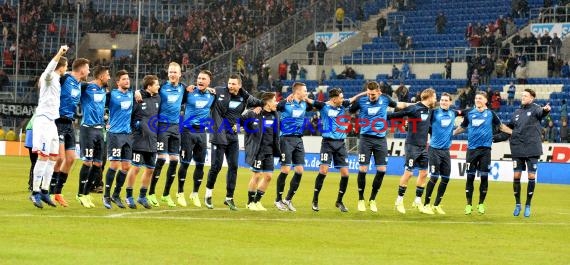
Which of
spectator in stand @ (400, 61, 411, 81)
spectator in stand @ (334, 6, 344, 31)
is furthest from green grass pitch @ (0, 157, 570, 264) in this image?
spectator in stand @ (334, 6, 344, 31)

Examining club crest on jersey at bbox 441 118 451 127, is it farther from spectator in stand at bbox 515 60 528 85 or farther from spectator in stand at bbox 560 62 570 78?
spectator in stand at bbox 560 62 570 78

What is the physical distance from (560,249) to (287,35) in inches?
1607

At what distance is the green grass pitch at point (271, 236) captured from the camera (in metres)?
13.6

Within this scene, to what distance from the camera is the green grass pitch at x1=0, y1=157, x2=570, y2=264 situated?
13594mm

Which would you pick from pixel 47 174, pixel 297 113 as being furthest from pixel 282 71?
pixel 47 174

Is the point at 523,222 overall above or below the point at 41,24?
below

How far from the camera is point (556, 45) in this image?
46.4m

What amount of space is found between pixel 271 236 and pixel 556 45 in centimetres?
3297

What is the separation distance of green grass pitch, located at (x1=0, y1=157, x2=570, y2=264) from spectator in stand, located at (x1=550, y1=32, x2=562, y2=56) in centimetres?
2454

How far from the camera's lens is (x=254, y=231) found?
16.6 m

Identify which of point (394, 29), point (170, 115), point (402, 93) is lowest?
point (170, 115)

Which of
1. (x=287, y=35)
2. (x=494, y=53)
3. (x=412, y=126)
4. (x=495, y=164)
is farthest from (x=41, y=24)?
(x=412, y=126)

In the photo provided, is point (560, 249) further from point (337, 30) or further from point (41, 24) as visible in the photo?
point (41, 24)

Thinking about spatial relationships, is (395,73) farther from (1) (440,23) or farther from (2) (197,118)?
(2) (197,118)
